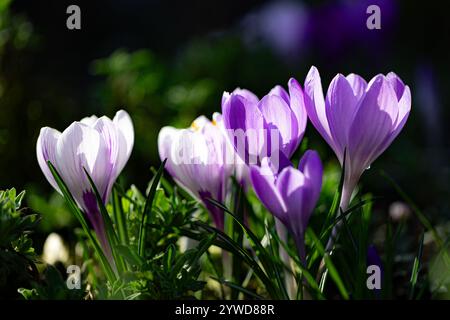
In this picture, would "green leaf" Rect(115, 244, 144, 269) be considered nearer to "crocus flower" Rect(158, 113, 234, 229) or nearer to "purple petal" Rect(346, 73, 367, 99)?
"crocus flower" Rect(158, 113, 234, 229)

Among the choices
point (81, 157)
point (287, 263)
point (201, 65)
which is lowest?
point (287, 263)

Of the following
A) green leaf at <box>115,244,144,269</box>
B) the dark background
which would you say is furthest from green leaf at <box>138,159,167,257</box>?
the dark background

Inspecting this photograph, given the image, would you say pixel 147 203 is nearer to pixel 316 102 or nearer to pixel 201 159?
pixel 201 159

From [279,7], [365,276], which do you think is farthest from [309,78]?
[279,7]

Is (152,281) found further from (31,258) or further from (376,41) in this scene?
(376,41)

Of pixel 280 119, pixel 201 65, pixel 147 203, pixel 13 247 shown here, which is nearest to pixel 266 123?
pixel 280 119
